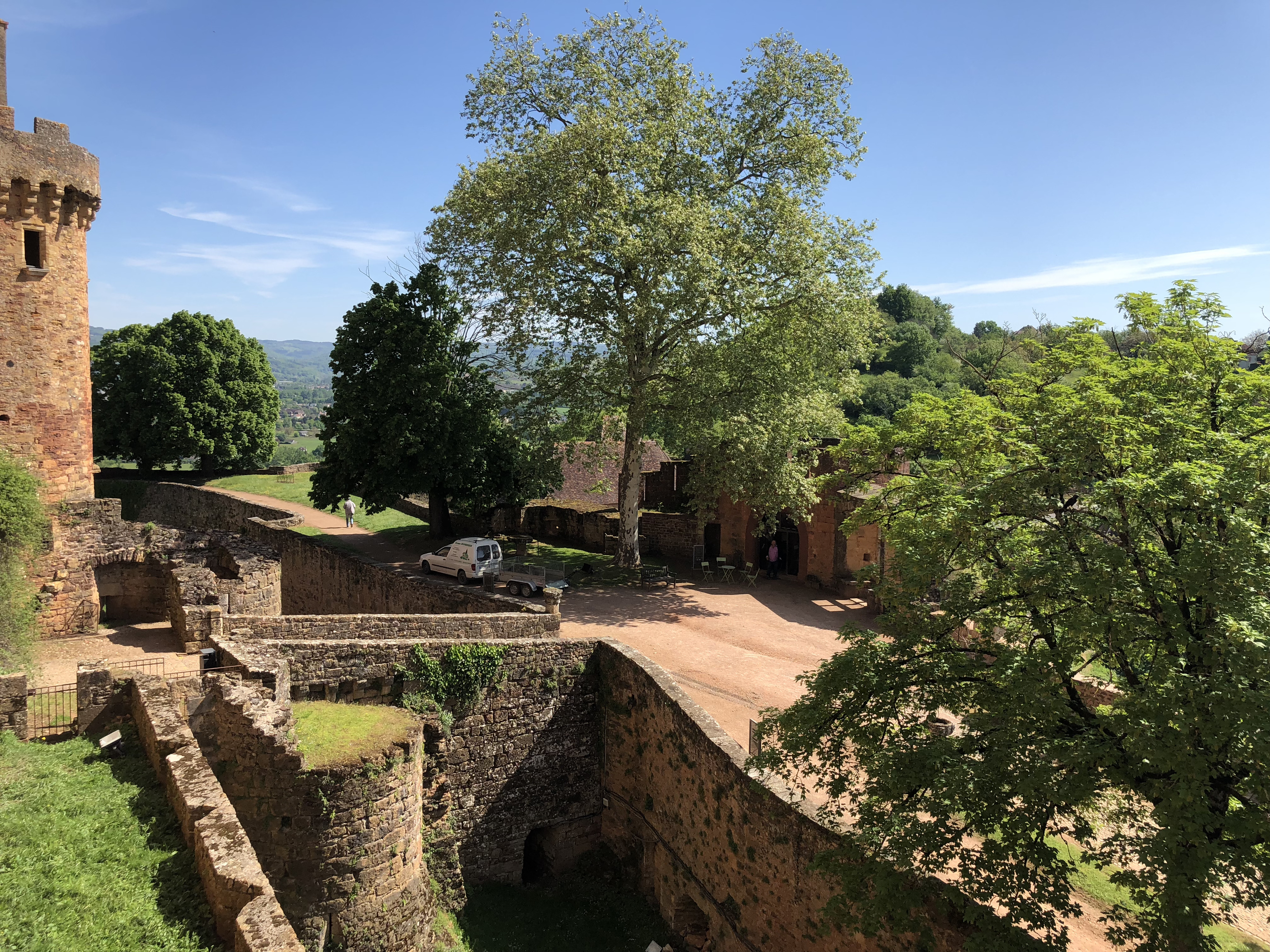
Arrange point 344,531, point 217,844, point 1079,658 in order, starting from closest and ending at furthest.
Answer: point 217,844, point 1079,658, point 344,531

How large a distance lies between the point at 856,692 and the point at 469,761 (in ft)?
25.3

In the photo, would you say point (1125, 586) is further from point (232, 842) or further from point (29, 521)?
point (29, 521)

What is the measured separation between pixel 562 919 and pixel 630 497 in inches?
537

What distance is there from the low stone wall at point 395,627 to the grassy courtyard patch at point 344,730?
4.21 feet

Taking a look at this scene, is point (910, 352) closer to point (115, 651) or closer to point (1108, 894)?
point (1108, 894)

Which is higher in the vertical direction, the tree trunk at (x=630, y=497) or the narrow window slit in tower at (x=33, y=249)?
the narrow window slit in tower at (x=33, y=249)

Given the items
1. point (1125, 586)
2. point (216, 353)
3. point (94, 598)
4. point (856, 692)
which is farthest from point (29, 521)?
point (216, 353)

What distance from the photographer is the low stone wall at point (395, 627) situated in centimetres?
1387

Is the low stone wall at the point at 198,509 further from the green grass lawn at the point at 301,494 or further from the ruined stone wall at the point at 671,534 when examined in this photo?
the ruined stone wall at the point at 671,534

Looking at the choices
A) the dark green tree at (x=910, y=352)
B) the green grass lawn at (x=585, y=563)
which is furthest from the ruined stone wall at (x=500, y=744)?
the dark green tree at (x=910, y=352)

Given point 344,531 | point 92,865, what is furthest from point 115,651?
point 344,531

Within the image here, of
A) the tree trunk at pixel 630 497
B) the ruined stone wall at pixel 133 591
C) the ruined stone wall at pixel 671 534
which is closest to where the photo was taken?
the ruined stone wall at pixel 133 591

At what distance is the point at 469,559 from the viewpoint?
22688 millimetres

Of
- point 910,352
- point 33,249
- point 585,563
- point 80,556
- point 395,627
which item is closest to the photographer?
point 395,627
